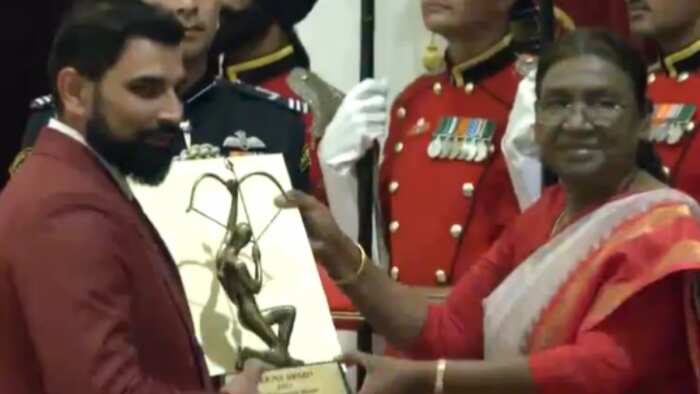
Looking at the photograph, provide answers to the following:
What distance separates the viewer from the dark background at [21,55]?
275 cm

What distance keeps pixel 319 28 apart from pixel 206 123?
64 cm

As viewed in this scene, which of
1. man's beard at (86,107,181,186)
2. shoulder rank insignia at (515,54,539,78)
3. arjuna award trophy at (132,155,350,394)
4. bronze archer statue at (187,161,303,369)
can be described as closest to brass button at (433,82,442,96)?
shoulder rank insignia at (515,54,539,78)

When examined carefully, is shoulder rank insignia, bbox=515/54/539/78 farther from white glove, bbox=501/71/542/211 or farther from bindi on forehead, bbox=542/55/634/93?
bindi on forehead, bbox=542/55/634/93

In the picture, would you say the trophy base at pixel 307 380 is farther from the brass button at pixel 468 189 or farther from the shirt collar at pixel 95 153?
the brass button at pixel 468 189

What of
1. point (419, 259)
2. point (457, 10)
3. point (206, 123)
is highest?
point (457, 10)

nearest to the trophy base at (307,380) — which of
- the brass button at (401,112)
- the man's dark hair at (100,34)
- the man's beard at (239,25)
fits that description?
the man's dark hair at (100,34)

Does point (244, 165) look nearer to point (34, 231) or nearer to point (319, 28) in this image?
point (34, 231)

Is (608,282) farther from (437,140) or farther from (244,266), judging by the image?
(437,140)

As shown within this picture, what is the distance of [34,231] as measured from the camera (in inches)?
52.4

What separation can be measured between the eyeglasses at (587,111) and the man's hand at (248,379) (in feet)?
1.43

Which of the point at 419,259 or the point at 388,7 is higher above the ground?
the point at 388,7

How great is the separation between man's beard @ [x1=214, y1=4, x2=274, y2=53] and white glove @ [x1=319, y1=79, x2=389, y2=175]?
204mm

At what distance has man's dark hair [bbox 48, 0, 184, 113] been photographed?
4.65 ft

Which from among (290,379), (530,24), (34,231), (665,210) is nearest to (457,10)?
(530,24)
